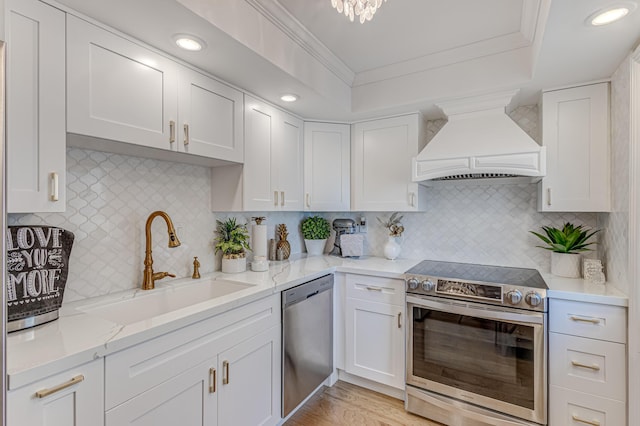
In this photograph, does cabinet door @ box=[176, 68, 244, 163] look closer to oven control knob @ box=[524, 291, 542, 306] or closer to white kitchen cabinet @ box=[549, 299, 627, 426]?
oven control knob @ box=[524, 291, 542, 306]

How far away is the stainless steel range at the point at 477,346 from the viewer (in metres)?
1.83

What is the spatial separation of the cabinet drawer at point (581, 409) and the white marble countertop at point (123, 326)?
0.54m

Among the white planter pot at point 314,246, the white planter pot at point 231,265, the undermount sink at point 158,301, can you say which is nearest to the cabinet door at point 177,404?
the undermount sink at point 158,301

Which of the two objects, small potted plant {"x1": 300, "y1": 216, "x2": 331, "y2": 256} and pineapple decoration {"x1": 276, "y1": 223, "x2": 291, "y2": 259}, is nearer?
pineapple decoration {"x1": 276, "y1": 223, "x2": 291, "y2": 259}

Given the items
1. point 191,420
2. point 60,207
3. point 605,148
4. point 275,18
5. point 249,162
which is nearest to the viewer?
point 60,207

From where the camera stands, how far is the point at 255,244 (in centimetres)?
244

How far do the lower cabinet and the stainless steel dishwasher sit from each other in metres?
0.08

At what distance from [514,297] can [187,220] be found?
2.13 metres

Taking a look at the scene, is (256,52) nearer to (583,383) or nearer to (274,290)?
(274,290)

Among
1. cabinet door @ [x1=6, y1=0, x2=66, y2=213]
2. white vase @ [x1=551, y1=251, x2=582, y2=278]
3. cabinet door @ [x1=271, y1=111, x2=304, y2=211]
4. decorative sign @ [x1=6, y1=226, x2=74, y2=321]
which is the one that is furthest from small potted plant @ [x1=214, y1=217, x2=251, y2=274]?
white vase @ [x1=551, y1=251, x2=582, y2=278]

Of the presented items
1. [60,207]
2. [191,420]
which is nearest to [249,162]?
[60,207]

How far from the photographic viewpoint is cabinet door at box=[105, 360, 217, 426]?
3.84 ft

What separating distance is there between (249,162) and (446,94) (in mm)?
1532

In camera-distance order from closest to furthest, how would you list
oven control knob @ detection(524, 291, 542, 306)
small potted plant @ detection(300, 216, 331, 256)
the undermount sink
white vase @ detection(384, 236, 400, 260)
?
the undermount sink < oven control knob @ detection(524, 291, 542, 306) < white vase @ detection(384, 236, 400, 260) < small potted plant @ detection(300, 216, 331, 256)
